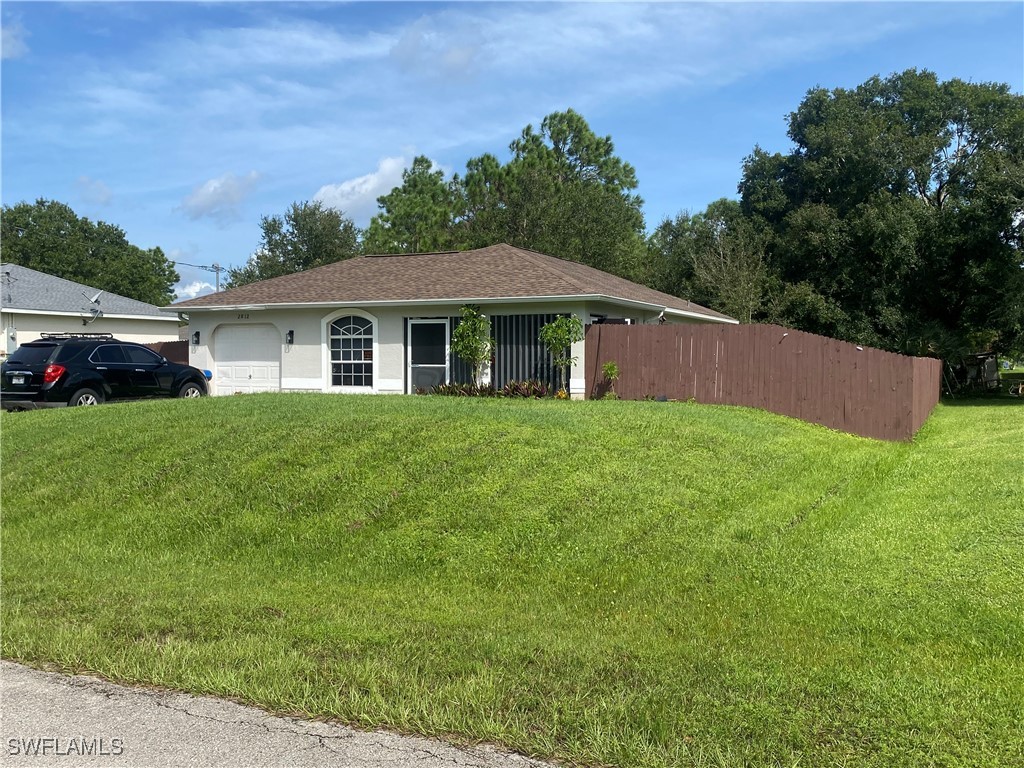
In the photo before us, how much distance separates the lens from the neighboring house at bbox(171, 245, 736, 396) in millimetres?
18484

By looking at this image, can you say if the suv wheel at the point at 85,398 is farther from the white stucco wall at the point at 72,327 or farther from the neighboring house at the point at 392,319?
the white stucco wall at the point at 72,327

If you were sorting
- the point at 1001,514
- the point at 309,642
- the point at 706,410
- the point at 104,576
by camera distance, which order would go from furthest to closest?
the point at 706,410 → the point at 1001,514 → the point at 104,576 → the point at 309,642

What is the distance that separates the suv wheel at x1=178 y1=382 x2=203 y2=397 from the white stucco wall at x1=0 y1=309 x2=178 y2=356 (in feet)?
36.1

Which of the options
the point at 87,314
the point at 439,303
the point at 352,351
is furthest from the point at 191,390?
the point at 87,314

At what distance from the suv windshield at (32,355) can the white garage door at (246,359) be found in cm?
560

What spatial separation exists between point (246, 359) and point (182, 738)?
18.8 m

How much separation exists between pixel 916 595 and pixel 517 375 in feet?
43.1

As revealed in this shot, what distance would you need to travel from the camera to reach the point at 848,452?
12.4 m

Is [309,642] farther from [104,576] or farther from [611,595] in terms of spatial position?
[104,576]

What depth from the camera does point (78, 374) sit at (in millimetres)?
16672

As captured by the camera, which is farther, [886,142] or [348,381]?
[886,142]

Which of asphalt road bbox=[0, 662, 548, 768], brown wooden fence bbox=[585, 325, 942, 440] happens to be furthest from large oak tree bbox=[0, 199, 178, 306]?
asphalt road bbox=[0, 662, 548, 768]

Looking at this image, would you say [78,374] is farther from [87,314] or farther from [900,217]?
[900,217]

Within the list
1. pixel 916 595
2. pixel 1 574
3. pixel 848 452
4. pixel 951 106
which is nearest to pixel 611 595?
pixel 916 595
